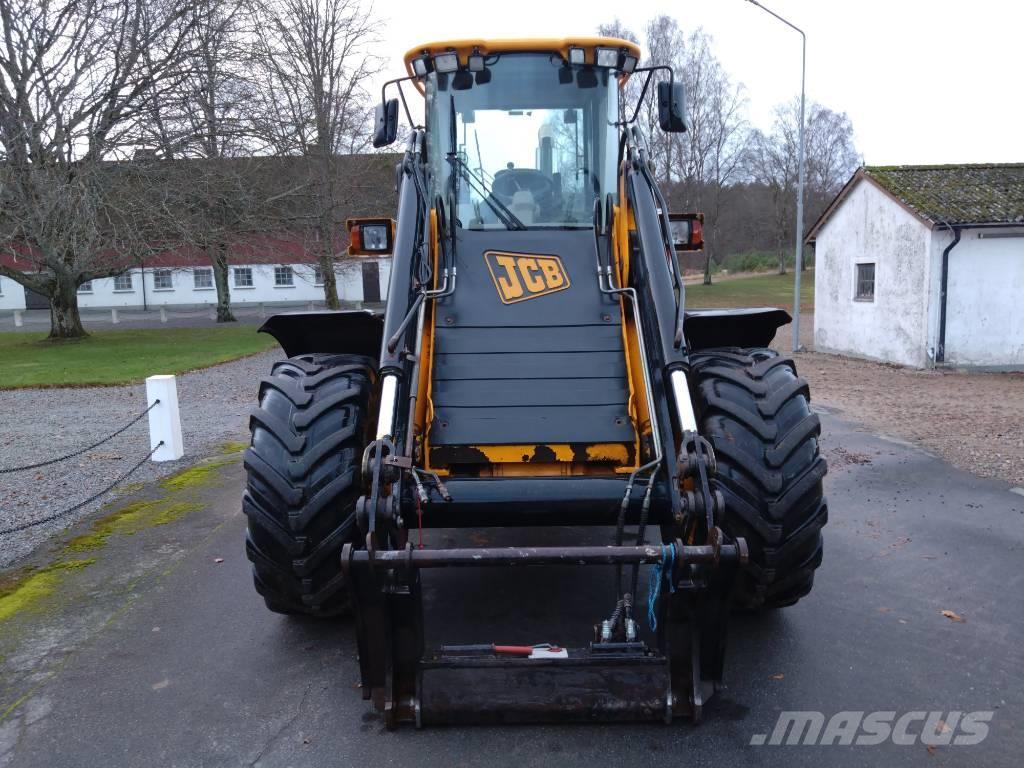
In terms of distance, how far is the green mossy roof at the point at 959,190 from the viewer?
15086 millimetres

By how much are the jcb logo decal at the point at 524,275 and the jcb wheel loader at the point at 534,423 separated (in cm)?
1

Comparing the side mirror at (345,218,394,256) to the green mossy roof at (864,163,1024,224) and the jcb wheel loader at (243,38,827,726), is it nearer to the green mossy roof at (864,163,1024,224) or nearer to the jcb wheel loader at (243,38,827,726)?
the jcb wheel loader at (243,38,827,726)

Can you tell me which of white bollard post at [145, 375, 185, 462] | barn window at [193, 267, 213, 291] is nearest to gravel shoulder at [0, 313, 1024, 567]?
white bollard post at [145, 375, 185, 462]

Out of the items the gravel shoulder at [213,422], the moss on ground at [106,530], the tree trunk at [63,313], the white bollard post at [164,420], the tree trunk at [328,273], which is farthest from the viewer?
the tree trunk at [328,273]

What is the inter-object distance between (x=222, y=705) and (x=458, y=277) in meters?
2.41

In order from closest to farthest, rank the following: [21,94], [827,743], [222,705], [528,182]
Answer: [827,743] → [222,705] → [528,182] → [21,94]

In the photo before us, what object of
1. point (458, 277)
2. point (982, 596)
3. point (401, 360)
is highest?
point (458, 277)

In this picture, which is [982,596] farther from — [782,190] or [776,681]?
[782,190]

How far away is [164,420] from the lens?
29.0ft

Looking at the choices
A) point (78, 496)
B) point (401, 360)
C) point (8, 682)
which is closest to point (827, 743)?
point (401, 360)

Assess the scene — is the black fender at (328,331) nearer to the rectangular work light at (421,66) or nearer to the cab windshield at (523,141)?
the cab windshield at (523,141)

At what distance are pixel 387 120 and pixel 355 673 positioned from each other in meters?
3.23

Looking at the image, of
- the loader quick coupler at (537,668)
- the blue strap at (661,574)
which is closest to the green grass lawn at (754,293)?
Result: the blue strap at (661,574)

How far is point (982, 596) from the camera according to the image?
4836 mm
